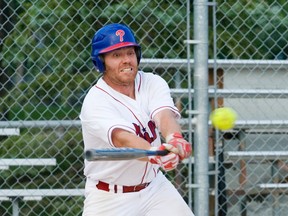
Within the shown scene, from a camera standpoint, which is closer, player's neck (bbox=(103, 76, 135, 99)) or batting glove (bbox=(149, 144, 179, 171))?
batting glove (bbox=(149, 144, 179, 171))

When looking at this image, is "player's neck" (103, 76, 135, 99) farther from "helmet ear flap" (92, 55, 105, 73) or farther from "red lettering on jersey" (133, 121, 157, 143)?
"red lettering on jersey" (133, 121, 157, 143)

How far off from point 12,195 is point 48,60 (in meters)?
1.02

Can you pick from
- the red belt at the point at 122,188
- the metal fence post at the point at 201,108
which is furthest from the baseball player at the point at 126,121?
the metal fence post at the point at 201,108

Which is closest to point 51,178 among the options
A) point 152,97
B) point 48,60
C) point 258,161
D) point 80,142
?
point 80,142

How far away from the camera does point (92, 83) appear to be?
22.2ft

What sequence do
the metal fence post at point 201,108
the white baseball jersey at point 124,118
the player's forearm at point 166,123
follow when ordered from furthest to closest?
the metal fence post at point 201,108 < the white baseball jersey at point 124,118 < the player's forearm at point 166,123

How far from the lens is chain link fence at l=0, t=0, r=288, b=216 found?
6562 mm

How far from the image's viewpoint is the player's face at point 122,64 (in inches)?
193

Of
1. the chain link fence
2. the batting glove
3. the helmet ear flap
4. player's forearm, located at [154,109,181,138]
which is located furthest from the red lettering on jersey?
the chain link fence

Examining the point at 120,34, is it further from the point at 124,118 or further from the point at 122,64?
the point at 124,118

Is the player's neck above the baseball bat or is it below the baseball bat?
above

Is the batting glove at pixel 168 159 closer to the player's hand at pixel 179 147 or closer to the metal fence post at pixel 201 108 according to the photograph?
the player's hand at pixel 179 147

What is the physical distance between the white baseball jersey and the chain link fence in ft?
4.52

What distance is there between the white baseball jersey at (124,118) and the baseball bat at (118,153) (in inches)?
21.1
